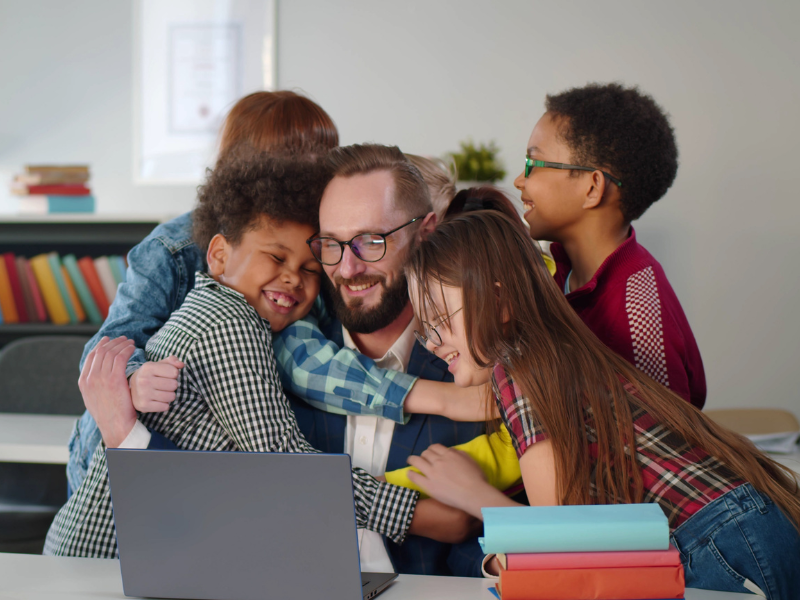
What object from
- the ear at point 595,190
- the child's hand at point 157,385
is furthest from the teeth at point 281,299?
the ear at point 595,190

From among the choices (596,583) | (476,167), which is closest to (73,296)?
(476,167)

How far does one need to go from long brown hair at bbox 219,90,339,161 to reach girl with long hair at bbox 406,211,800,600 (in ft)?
2.57

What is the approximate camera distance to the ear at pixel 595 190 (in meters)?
1.79

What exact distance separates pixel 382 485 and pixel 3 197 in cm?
380

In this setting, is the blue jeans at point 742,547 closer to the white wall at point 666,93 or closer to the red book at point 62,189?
the white wall at point 666,93

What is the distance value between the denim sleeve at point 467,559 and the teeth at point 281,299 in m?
0.65

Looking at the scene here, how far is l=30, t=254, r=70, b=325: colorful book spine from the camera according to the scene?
11.1 feet

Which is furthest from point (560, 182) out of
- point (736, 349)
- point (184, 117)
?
point (184, 117)

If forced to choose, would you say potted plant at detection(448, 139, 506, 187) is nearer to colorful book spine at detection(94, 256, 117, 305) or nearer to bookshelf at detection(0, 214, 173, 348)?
bookshelf at detection(0, 214, 173, 348)

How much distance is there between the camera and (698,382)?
6.28ft

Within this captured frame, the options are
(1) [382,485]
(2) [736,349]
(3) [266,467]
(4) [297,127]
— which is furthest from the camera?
(2) [736,349]

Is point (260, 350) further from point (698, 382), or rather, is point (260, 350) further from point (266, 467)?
point (698, 382)

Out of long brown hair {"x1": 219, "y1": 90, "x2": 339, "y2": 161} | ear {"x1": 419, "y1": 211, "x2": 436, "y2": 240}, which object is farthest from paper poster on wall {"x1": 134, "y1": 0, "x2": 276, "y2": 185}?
ear {"x1": 419, "y1": 211, "x2": 436, "y2": 240}

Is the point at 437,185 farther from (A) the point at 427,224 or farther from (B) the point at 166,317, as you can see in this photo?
(B) the point at 166,317
